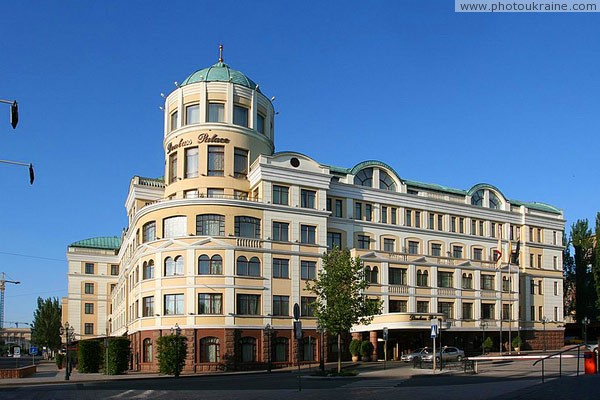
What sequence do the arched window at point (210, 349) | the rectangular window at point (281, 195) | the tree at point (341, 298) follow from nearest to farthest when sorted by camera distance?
the tree at point (341, 298) → the arched window at point (210, 349) → the rectangular window at point (281, 195)

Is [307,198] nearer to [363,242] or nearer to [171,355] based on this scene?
[363,242]

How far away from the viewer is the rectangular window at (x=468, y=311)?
236 feet

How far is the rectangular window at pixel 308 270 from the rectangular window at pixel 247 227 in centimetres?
511

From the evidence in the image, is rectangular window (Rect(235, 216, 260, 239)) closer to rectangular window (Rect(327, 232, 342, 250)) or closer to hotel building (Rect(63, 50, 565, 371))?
hotel building (Rect(63, 50, 565, 371))

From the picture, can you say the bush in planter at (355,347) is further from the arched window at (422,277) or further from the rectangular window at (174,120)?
the rectangular window at (174,120)

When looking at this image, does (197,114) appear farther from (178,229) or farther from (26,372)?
(26,372)

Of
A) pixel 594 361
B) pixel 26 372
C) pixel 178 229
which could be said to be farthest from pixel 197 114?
pixel 594 361

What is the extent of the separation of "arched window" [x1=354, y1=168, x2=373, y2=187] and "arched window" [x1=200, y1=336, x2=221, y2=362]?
70.1 ft

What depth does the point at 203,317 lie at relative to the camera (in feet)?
183


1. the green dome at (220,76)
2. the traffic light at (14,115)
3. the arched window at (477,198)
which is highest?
the green dome at (220,76)

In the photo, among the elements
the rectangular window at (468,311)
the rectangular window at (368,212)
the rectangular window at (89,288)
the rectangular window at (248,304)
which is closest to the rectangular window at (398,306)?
the rectangular window at (468,311)

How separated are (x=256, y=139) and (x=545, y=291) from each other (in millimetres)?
39806

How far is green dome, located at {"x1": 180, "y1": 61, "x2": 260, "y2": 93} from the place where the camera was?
6312 cm

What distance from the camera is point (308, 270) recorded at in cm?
6138
